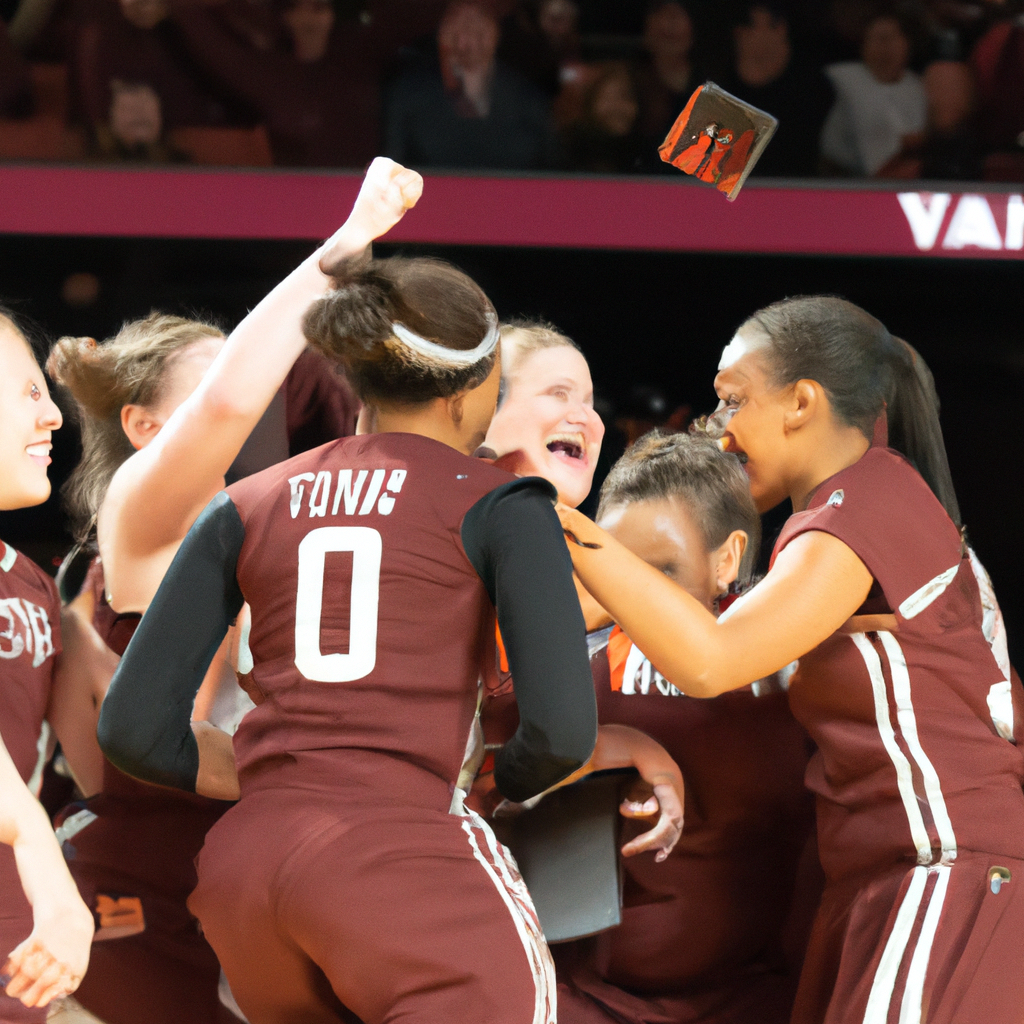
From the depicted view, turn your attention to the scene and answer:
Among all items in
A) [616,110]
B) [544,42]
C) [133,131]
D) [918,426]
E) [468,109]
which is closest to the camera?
[918,426]

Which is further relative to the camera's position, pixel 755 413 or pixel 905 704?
pixel 755 413

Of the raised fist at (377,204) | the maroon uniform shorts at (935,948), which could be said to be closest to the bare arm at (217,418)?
the raised fist at (377,204)

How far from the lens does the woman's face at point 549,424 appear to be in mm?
1988

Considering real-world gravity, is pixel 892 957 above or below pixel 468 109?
below

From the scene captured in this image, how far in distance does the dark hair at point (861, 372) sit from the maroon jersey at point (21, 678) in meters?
1.01

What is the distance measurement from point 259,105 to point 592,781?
2589 mm

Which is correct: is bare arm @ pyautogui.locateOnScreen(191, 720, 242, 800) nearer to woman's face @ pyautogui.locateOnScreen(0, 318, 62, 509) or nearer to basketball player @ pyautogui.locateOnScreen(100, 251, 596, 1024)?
basketball player @ pyautogui.locateOnScreen(100, 251, 596, 1024)

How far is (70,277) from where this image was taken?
3.35 metres

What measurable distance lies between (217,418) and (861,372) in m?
0.85

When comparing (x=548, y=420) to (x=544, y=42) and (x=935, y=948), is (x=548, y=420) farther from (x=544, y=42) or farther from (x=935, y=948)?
(x=544, y=42)

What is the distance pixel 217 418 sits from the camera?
1540mm

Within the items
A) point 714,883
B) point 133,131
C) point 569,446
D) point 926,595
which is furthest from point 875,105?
point 714,883

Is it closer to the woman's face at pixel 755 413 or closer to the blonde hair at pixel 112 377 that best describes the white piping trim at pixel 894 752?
the woman's face at pixel 755 413

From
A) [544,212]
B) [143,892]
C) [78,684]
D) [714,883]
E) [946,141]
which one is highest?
[946,141]
